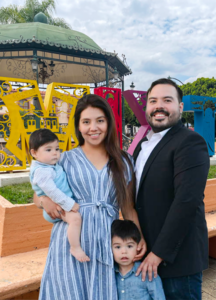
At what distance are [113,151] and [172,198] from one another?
1.65ft

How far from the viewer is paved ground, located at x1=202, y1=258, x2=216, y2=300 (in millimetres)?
3328

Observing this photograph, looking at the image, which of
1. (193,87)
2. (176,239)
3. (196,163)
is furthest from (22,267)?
(193,87)

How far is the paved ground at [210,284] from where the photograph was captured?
3328mm

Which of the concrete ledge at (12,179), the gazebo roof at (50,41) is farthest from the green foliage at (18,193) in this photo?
the gazebo roof at (50,41)

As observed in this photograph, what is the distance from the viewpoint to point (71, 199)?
5.59 ft

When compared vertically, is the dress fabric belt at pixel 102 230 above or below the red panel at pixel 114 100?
below

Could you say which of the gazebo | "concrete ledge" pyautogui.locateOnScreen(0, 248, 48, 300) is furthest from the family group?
the gazebo

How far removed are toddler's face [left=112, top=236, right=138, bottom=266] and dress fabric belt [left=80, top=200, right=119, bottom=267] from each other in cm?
4

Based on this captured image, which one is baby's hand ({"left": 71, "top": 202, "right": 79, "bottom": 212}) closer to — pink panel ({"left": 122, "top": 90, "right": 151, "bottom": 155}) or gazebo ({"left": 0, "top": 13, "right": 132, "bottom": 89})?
pink panel ({"left": 122, "top": 90, "right": 151, "bottom": 155})

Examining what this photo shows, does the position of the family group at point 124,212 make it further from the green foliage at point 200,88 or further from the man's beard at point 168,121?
the green foliage at point 200,88

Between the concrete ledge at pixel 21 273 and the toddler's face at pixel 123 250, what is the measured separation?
44.2 inches

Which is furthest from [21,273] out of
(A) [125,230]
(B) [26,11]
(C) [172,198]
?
(B) [26,11]

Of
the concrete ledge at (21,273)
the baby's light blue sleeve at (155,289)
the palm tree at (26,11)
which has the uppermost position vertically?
the palm tree at (26,11)

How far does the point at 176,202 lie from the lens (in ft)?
5.30
